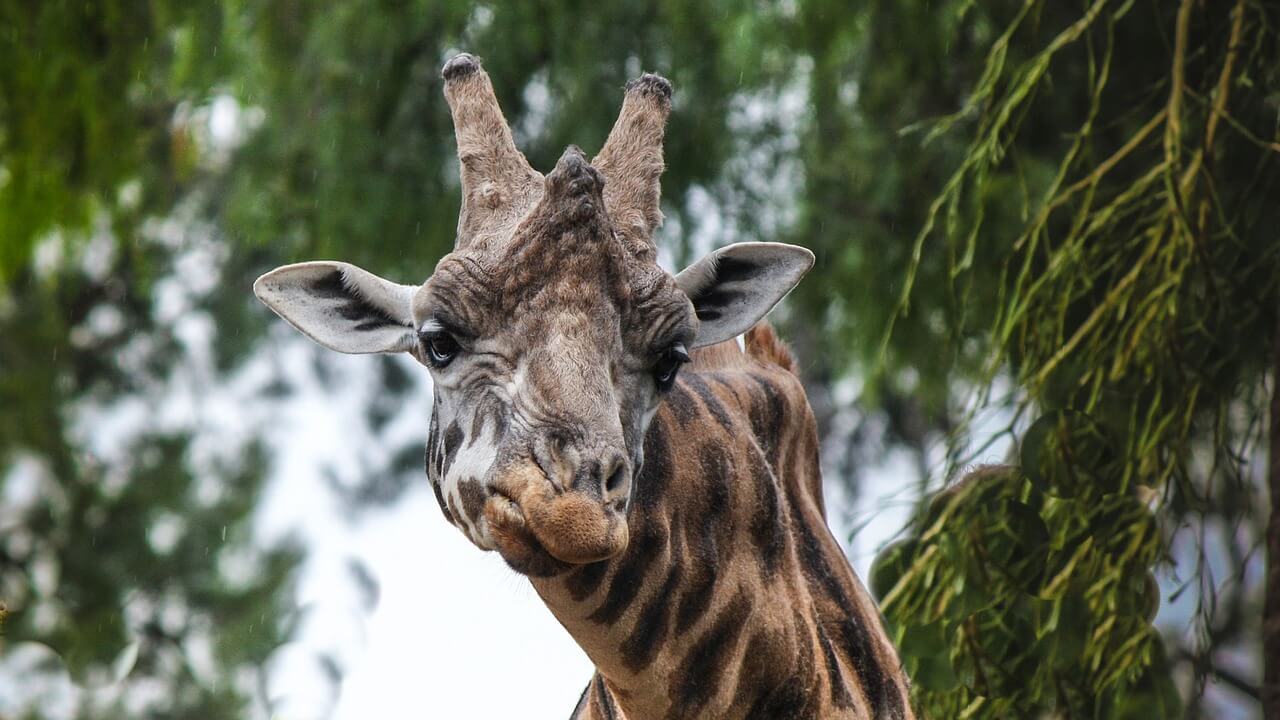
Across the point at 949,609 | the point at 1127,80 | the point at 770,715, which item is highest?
the point at 1127,80

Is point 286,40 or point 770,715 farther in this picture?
point 286,40

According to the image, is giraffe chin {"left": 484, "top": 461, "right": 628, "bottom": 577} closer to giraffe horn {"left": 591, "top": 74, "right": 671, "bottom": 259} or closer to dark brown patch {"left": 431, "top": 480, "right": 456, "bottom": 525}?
dark brown patch {"left": 431, "top": 480, "right": 456, "bottom": 525}

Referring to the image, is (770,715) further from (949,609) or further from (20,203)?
(20,203)

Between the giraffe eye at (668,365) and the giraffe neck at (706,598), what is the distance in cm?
15

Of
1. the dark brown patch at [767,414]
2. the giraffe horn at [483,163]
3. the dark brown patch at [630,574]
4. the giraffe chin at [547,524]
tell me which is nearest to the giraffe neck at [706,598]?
the dark brown patch at [630,574]

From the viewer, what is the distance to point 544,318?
2.22 m

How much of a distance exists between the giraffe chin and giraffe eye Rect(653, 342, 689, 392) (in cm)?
31

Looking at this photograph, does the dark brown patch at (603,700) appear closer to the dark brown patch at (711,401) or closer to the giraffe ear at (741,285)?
the dark brown patch at (711,401)

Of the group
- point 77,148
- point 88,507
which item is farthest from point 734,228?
point 88,507

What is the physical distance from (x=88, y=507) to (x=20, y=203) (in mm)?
4670

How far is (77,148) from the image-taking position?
3961 millimetres

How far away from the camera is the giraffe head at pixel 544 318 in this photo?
2105mm

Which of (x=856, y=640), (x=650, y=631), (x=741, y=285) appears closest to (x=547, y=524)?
(x=650, y=631)

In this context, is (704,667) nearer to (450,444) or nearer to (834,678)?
(834,678)
